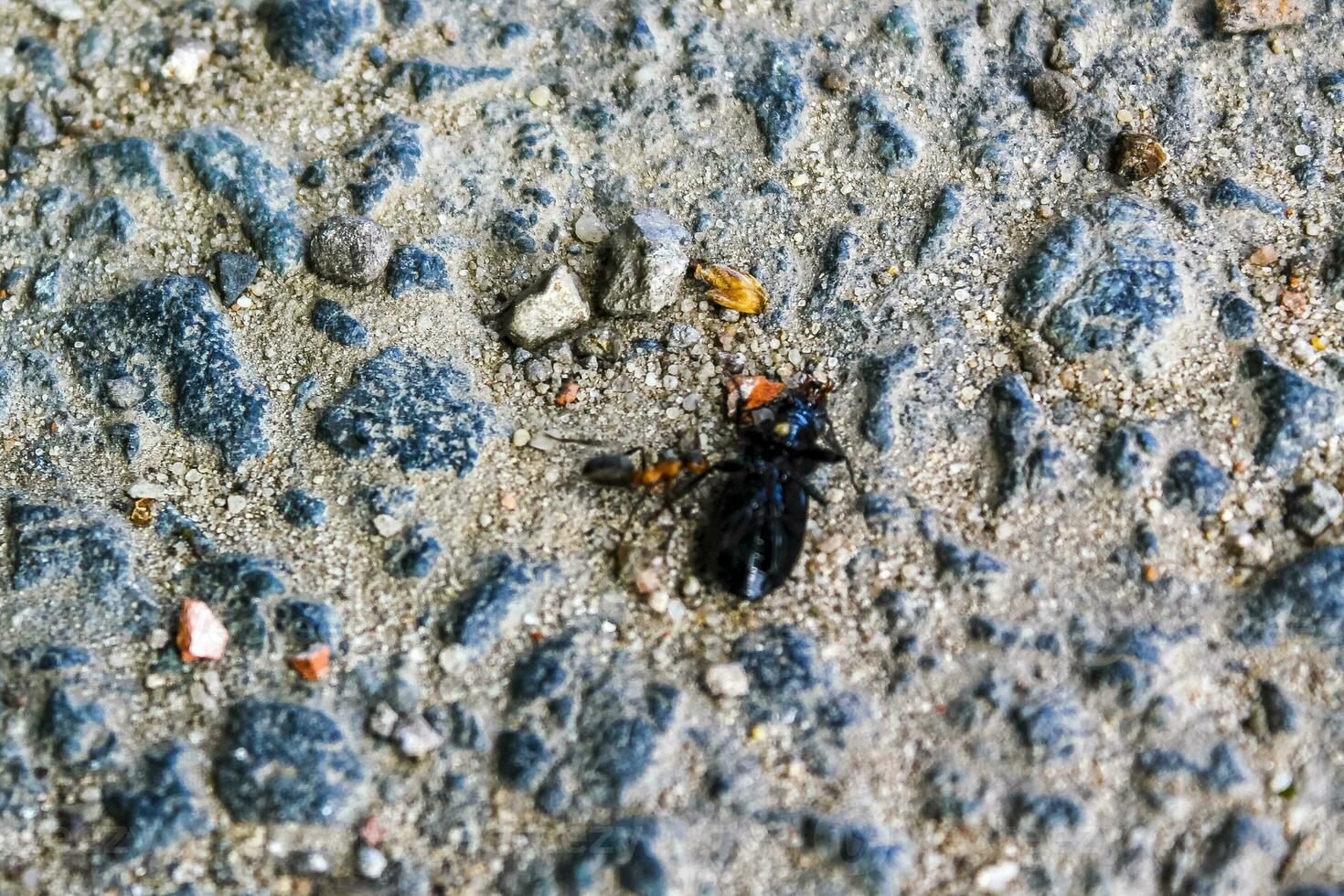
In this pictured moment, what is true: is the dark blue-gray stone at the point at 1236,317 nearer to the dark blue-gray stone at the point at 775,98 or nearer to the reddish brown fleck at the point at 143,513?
the dark blue-gray stone at the point at 775,98

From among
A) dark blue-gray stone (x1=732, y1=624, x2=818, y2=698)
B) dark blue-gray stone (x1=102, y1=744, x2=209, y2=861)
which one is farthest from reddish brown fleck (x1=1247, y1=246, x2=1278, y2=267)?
dark blue-gray stone (x1=102, y1=744, x2=209, y2=861)

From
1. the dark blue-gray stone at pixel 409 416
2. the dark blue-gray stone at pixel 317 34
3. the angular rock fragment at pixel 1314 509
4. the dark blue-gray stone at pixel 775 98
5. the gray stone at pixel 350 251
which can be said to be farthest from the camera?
the dark blue-gray stone at pixel 317 34

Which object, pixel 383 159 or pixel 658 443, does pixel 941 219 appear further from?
pixel 383 159

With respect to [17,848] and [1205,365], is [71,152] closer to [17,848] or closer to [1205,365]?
[17,848]

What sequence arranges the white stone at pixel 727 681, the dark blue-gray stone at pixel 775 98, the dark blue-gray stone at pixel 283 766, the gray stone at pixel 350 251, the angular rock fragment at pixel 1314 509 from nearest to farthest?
the dark blue-gray stone at pixel 283 766, the white stone at pixel 727 681, the angular rock fragment at pixel 1314 509, the gray stone at pixel 350 251, the dark blue-gray stone at pixel 775 98

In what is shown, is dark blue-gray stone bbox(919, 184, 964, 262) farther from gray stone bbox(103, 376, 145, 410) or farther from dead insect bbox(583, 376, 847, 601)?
gray stone bbox(103, 376, 145, 410)

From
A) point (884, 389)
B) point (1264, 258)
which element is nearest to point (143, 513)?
point (884, 389)

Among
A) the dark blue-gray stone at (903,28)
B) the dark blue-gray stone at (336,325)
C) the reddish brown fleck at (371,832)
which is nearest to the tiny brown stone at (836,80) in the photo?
the dark blue-gray stone at (903,28)
